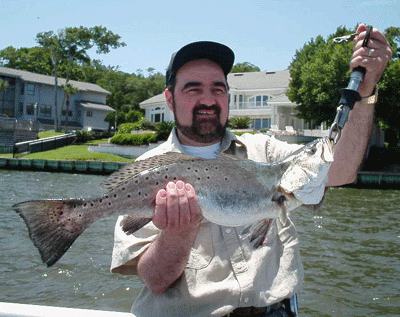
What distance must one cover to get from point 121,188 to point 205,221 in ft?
2.06

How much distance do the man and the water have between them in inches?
201

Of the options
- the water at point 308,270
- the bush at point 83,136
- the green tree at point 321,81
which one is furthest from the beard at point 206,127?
the bush at point 83,136

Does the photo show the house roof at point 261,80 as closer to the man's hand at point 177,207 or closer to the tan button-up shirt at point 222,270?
the tan button-up shirt at point 222,270

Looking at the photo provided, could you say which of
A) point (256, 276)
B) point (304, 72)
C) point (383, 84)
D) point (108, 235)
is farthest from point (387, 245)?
point (304, 72)

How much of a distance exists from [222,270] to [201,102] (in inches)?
47.4

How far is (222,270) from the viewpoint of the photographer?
9.32 ft

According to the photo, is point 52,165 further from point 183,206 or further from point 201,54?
point 183,206

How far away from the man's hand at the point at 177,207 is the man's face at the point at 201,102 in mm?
693

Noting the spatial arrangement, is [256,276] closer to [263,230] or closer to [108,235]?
[263,230]

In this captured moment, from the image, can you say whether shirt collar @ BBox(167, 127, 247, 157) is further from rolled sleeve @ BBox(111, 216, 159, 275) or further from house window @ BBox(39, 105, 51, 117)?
house window @ BBox(39, 105, 51, 117)

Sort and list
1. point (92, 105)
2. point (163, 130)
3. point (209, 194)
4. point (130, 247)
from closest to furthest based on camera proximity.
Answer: point (209, 194) < point (130, 247) < point (163, 130) < point (92, 105)

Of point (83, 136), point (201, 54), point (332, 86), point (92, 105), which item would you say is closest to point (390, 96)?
point (332, 86)

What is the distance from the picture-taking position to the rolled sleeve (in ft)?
9.86

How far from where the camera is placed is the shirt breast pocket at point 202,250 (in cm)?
289
